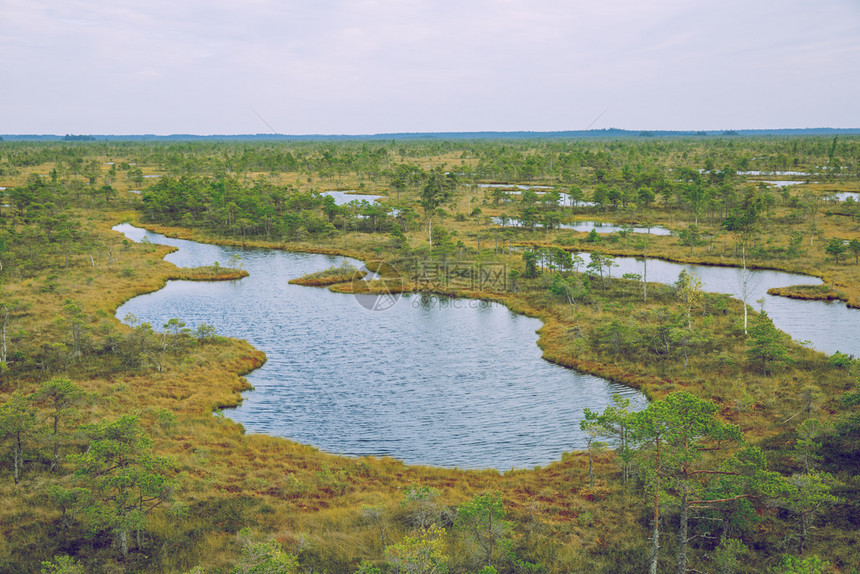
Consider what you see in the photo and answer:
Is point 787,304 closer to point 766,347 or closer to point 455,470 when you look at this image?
point 766,347

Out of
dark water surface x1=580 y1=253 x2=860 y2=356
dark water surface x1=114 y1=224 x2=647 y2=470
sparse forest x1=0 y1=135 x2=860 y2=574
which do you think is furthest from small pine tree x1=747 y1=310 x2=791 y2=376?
dark water surface x1=114 y1=224 x2=647 y2=470

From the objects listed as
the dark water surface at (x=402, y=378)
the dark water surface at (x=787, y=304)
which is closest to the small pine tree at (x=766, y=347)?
the dark water surface at (x=787, y=304)

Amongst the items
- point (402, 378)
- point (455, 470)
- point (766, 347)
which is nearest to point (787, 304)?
point (766, 347)

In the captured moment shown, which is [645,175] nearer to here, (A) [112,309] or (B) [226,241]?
(B) [226,241]

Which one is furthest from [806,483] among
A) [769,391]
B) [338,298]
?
[338,298]

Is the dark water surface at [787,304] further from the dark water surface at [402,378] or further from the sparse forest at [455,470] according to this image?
the dark water surface at [402,378]
